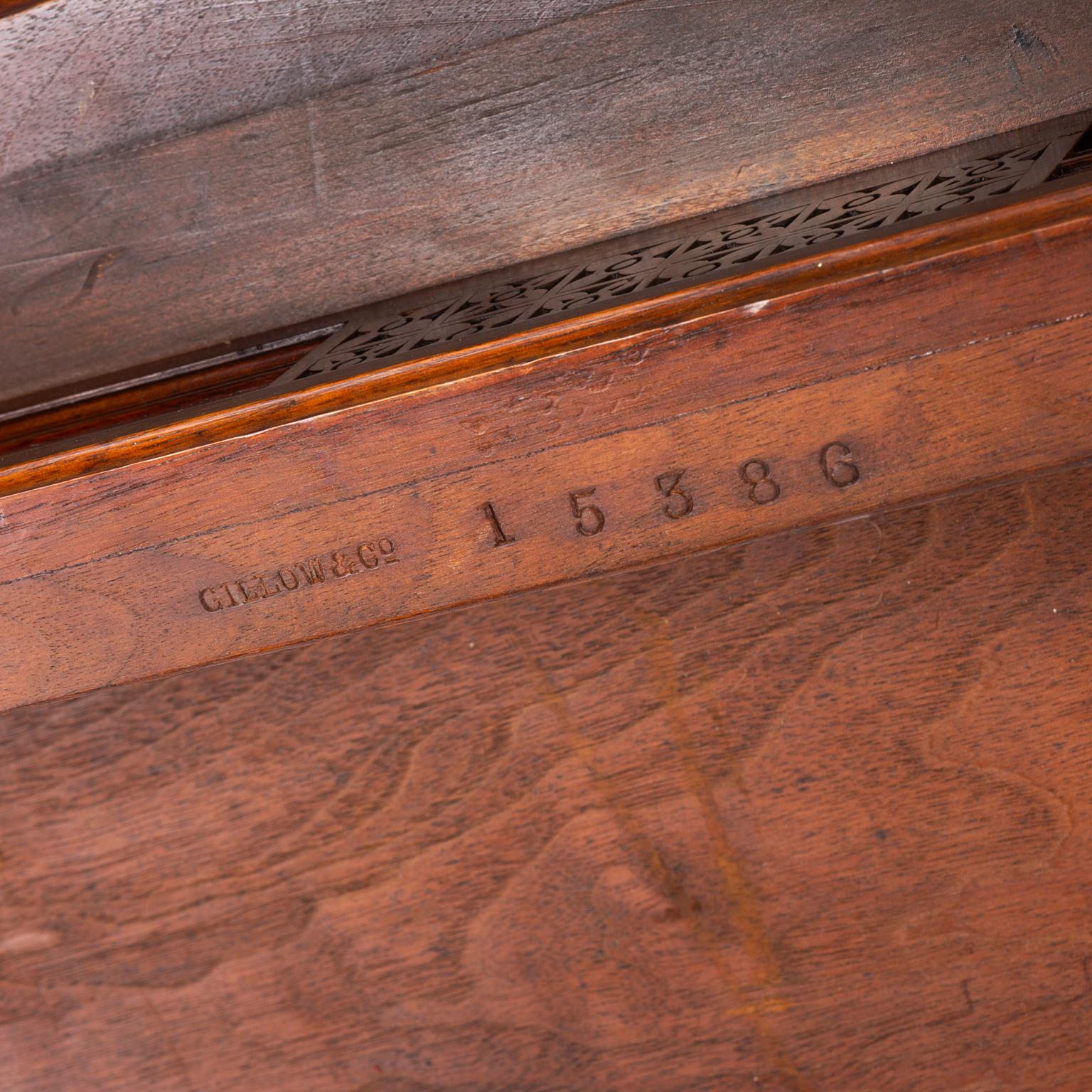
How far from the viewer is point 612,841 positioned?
1.12 meters

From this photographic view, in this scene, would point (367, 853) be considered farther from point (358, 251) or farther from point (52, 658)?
point (358, 251)

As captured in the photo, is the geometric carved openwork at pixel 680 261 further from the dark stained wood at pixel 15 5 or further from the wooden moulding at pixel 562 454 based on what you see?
the dark stained wood at pixel 15 5

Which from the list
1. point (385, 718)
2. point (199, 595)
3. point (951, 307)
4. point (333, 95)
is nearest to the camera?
point (951, 307)

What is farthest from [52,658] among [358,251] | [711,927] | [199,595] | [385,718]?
[711,927]

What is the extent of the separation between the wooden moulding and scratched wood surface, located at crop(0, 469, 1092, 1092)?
0.27m

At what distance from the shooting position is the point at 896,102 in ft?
3.10

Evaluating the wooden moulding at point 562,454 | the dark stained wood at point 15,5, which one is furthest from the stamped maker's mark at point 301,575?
the dark stained wood at point 15,5

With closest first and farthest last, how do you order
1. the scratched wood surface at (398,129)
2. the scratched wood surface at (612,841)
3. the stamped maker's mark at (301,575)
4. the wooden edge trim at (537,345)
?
the wooden edge trim at (537,345) < the stamped maker's mark at (301,575) < the scratched wood surface at (398,129) < the scratched wood surface at (612,841)

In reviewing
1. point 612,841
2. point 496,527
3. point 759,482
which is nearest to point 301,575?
point 496,527

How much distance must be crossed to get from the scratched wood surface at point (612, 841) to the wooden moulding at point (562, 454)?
268 millimetres

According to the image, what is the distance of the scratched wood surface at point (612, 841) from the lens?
1.04 metres

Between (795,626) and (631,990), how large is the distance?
415 millimetres

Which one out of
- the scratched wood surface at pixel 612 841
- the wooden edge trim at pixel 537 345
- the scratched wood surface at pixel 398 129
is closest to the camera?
the wooden edge trim at pixel 537 345

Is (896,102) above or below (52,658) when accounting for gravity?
above
